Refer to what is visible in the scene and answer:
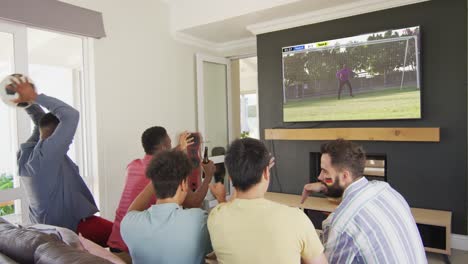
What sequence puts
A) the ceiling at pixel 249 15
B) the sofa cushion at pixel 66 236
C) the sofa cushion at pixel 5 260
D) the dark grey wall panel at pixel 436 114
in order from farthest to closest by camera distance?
the ceiling at pixel 249 15, the dark grey wall panel at pixel 436 114, the sofa cushion at pixel 66 236, the sofa cushion at pixel 5 260

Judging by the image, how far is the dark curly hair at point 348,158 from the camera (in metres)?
A: 1.51

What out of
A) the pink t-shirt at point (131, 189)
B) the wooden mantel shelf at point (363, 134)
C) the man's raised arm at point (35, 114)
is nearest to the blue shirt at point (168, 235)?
the pink t-shirt at point (131, 189)

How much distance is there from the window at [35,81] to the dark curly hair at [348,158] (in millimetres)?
2369

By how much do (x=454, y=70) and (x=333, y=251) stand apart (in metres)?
2.65

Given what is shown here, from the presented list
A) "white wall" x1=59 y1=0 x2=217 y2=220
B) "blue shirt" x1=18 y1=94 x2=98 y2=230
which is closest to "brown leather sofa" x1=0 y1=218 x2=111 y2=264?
"blue shirt" x1=18 y1=94 x2=98 y2=230

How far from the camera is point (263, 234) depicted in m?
1.11

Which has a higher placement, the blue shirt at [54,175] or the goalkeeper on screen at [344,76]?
the goalkeeper on screen at [344,76]

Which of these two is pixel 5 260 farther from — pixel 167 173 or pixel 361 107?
pixel 361 107

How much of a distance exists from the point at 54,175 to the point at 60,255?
747mm

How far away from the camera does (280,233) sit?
109cm

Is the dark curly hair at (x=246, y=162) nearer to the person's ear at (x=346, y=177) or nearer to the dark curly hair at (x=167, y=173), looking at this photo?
the dark curly hair at (x=167, y=173)

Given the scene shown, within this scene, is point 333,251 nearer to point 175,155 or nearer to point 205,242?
point 205,242

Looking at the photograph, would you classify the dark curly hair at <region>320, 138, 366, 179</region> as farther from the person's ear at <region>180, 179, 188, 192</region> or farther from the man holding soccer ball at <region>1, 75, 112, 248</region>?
the man holding soccer ball at <region>1, 75, 112, 248</region>

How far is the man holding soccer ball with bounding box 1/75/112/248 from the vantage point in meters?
1.82
